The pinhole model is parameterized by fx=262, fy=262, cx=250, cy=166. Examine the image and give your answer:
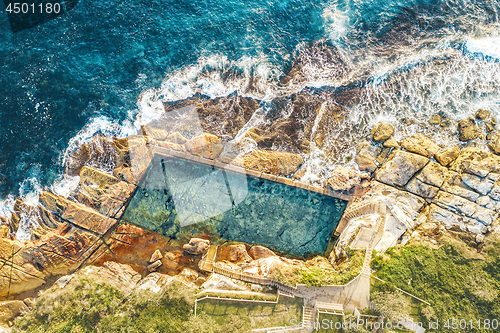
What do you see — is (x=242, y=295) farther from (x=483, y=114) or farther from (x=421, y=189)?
(x=483, y=114)

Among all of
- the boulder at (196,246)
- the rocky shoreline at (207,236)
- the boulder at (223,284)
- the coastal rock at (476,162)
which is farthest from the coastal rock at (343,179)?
the boulder at (196,246)

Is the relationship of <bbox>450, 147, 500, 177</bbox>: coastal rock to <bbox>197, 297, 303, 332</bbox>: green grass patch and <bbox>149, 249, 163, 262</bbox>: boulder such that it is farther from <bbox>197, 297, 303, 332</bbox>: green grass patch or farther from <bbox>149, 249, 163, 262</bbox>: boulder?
<bbox>149, 249, 163, 262</bbox>: boulder

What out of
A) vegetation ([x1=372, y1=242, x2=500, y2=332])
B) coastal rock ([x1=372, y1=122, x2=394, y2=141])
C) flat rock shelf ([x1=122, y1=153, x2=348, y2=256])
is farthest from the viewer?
coastal rock ([x1=372, y1=122, x2=394, y2=141])

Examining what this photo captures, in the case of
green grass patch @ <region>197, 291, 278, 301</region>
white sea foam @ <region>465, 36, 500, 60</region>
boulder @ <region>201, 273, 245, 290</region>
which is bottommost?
green grass patch @ <region>197, 291, 278, 301</region>

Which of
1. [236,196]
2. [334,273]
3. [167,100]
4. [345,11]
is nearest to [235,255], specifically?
[236,196]

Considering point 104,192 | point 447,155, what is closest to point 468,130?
point 447,155

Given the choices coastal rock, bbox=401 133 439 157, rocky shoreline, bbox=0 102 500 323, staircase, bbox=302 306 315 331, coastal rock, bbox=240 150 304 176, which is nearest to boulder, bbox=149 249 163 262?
rocky shoreline, bbox=0 102 500 323

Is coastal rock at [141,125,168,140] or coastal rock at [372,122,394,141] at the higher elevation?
coastal rock at [372,122,394,141]

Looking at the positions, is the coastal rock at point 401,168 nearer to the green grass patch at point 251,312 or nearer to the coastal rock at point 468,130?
the coastal rock at point 468,130
